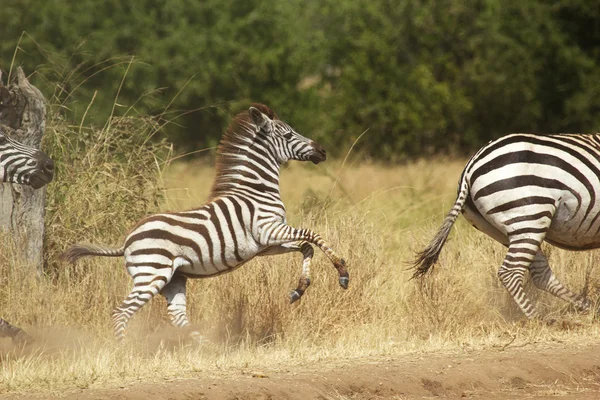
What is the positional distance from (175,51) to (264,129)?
744 inches

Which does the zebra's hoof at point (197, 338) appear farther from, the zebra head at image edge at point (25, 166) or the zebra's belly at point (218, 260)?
the zebra head at image edge at point (25, 166)

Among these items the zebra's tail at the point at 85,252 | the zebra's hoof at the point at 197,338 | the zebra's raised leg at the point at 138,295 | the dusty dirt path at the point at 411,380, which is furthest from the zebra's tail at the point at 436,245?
the zebra's tail at the point at 85,252

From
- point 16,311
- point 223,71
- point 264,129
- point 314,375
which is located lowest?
point 314,375

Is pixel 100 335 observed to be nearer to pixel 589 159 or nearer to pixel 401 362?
pixel 401 362

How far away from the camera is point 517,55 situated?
85.6 ft

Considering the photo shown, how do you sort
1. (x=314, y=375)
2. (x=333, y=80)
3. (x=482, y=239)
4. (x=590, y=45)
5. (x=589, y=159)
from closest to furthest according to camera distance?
(x=314, y=375) < (x=589, y=159) < (x=482, y=239) < (x=590, y=45) < (x=333, y=80)

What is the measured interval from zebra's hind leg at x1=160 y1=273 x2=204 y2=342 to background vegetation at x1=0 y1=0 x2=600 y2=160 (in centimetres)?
1790

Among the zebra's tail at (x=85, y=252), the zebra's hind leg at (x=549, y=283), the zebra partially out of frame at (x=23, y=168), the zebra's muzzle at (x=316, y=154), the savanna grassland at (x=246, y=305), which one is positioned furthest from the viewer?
the zebra's hind leg at (x=549, y=283)

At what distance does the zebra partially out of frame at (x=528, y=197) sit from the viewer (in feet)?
27.4

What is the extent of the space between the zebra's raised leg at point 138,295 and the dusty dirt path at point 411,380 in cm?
94

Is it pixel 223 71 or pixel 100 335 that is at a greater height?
pixel 223 71

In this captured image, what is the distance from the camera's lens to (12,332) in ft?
24.2

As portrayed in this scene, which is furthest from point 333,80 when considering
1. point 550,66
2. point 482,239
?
point 482,239

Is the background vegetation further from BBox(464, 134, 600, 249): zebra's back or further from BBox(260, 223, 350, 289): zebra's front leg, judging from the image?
BBox(260, 223, 350, 289): zebra's front leg
